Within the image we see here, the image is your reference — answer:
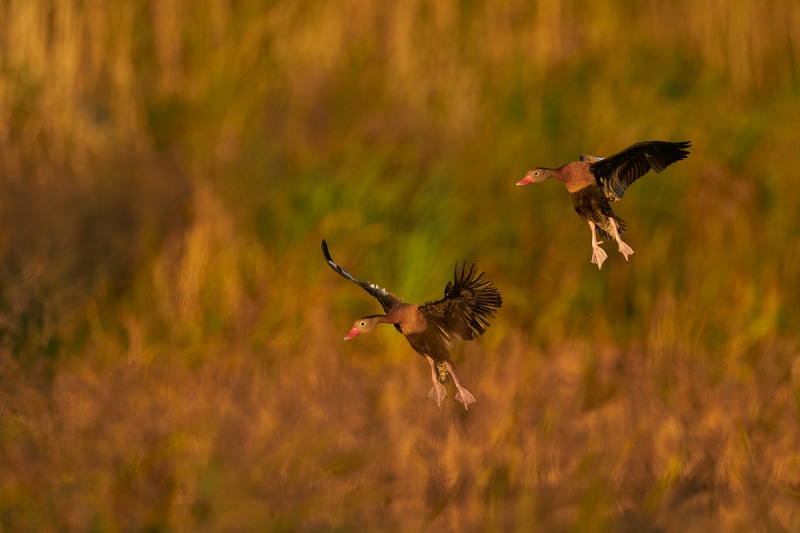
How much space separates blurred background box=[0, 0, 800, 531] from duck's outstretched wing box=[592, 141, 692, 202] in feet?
7.18

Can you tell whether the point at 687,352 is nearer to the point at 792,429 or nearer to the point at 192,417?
the point at 792,429

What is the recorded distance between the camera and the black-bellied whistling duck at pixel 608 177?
107 cm

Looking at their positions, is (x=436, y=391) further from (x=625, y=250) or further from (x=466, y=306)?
(x=625, y=250)

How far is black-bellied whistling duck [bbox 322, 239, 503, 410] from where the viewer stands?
39.4 inches

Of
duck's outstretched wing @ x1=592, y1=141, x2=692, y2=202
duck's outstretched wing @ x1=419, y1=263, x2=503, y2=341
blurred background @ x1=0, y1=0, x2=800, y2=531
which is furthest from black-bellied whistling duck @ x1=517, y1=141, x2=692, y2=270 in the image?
blurred background @ x1=0, y1=0, x2=800, y2=531

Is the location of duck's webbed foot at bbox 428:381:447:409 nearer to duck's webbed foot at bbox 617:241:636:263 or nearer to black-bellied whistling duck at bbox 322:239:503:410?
black-bellied whistling duck at bbox 322:239:503:410

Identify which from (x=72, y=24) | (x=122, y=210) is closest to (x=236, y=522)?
(x=122, y=210)

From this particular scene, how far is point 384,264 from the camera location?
4551mm

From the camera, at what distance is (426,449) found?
3.57 m

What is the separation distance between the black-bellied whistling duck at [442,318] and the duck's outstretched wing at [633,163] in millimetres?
142

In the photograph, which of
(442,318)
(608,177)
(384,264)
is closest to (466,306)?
(442,318)

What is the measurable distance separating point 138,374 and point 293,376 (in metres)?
0.43

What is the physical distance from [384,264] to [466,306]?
353 centimetres

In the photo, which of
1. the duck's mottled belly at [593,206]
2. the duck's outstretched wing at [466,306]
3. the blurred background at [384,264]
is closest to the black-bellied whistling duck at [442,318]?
the duck's outstretched wing at [466,306]
